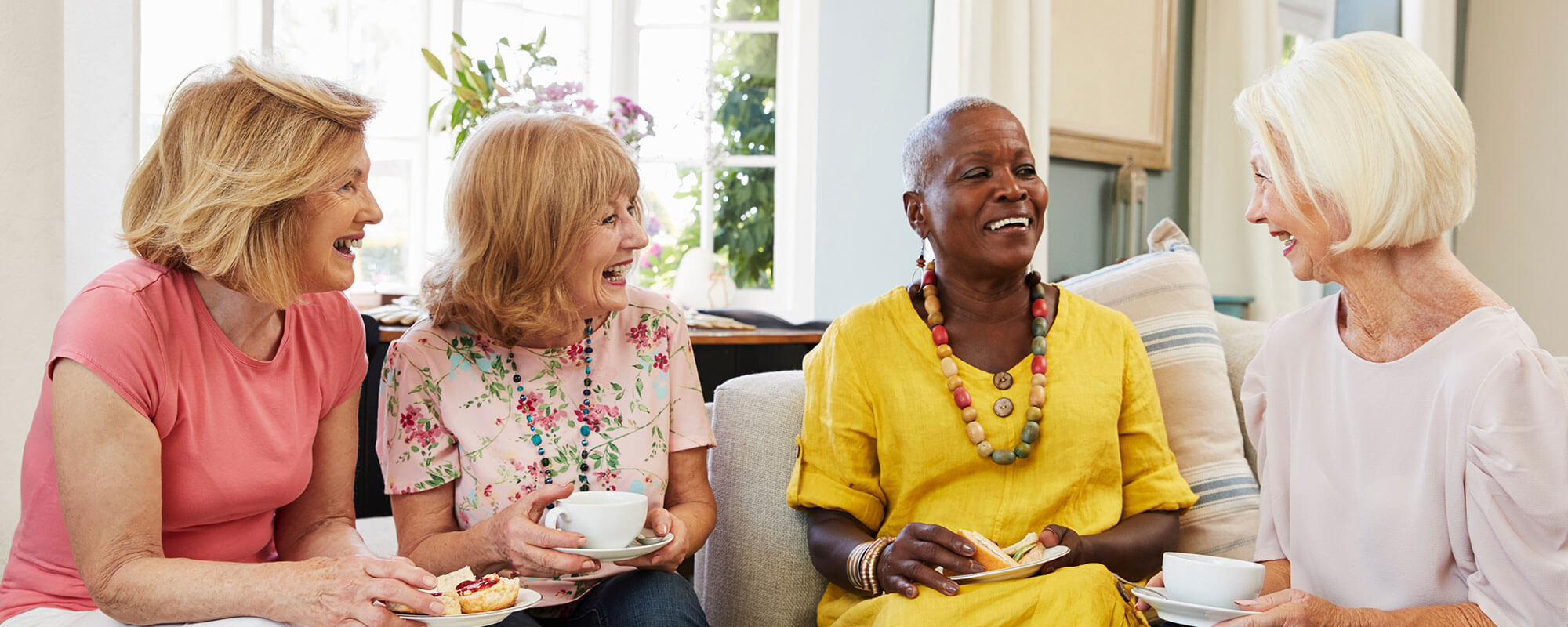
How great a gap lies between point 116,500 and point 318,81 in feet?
1.83

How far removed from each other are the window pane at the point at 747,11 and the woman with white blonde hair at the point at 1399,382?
310 cm

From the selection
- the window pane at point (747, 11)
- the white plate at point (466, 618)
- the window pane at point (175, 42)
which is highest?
the window pane at point (747, 11)

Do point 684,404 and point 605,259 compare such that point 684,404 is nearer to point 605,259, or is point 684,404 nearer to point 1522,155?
point 605,259

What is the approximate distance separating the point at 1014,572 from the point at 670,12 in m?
3.49

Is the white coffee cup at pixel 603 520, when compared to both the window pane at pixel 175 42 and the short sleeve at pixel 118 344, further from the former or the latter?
the window pane at pixel 175 42

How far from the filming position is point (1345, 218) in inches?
53.0

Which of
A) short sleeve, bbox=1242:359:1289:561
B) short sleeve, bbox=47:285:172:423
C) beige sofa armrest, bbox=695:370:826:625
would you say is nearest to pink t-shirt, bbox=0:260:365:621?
short sleeve, bbox=47:285:172:423

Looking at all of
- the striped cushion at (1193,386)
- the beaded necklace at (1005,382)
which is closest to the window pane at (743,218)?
the striped cushion at (1193,386)

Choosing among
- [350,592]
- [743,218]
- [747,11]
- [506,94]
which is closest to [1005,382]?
[350,592]

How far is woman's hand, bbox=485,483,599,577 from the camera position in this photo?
1324 millimetres

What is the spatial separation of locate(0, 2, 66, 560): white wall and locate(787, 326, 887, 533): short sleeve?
1250 millimetres

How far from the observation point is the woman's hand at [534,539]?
4.34 feet

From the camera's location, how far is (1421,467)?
1.32 m

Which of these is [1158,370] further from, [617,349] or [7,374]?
[7,374]
